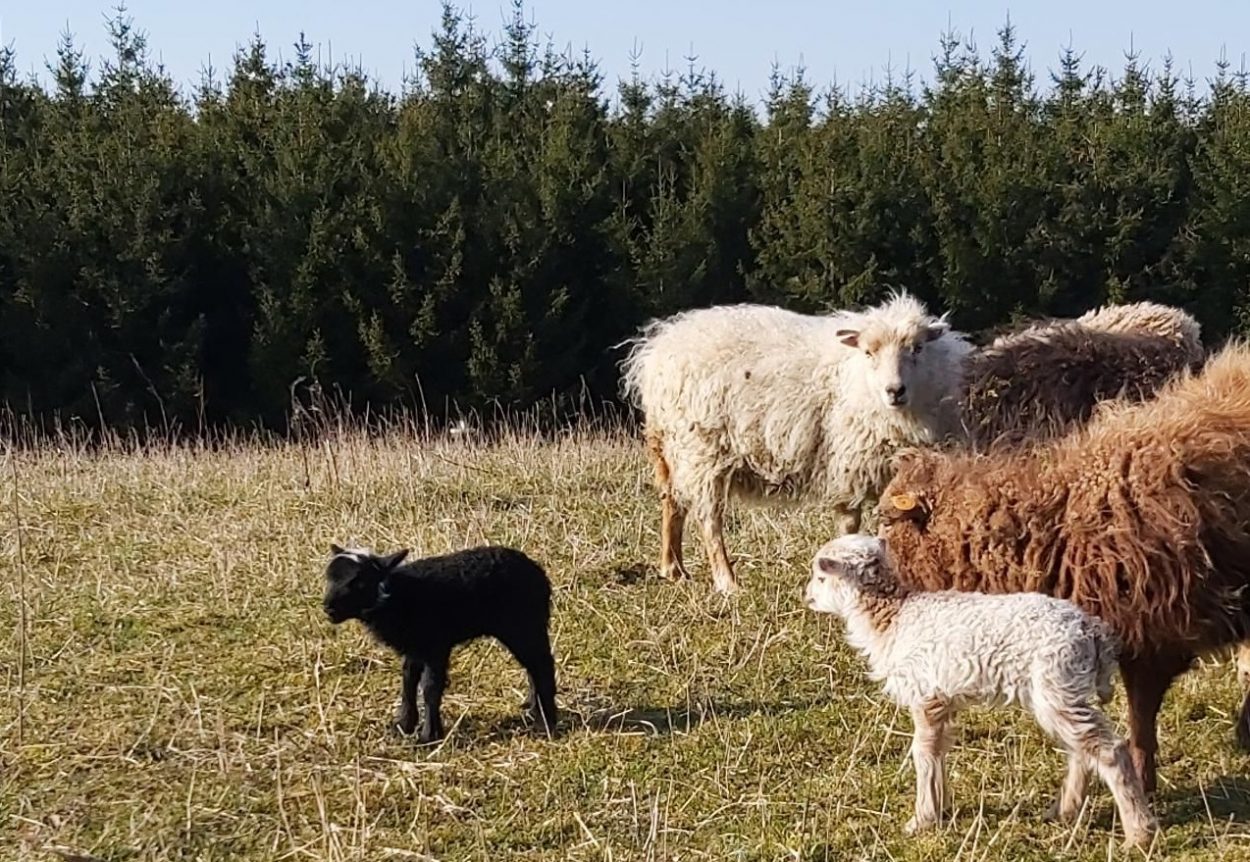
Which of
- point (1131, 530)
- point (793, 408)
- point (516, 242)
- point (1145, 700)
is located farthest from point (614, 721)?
point (516, 242)

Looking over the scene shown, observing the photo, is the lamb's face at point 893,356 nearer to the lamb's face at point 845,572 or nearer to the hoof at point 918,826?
the lamb's face at point 845,572

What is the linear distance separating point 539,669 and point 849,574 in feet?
4.47

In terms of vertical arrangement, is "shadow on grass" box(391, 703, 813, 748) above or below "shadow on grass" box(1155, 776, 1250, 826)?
above

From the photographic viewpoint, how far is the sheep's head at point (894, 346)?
782cm

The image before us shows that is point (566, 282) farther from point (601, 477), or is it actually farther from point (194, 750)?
point (194, 750)

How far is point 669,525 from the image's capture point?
27.1 feet

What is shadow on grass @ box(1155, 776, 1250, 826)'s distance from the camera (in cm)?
450

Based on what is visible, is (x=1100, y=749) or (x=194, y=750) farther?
(x=194, y=750)

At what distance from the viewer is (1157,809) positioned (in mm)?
4598

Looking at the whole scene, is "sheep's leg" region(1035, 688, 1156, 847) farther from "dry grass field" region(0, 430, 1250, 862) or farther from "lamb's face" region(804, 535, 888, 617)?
"lamb's face" region(804, 535, 888, 617)

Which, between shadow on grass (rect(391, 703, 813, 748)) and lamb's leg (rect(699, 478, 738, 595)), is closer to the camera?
shadow on grass (rect(391, 703, 813, 748))

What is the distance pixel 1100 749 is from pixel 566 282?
15.2 metres

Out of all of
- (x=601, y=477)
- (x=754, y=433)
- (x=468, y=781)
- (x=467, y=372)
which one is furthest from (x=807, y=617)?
(x=467, y=372)

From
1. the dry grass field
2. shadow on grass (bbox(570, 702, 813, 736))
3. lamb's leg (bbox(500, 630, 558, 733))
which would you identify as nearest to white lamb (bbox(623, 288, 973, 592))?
the dry grass field
